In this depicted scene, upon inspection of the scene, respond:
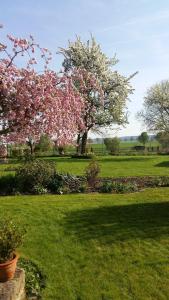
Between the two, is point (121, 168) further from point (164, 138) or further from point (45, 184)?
point (164, 138)

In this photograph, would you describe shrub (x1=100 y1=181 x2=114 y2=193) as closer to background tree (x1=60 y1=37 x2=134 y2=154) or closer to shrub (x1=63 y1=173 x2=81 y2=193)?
shrub (x1=63 y1=173 x2=81 y2=193)

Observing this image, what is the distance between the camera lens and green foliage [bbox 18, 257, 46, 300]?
9.30m

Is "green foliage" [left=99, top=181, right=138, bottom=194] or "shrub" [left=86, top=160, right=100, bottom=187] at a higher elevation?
"shrub" [left=86, top=160, right=100, bottom=187]

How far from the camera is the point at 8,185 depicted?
19766 millimetres

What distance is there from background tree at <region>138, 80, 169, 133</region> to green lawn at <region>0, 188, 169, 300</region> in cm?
4051

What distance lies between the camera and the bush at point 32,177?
19.6 m

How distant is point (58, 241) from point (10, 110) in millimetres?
4471

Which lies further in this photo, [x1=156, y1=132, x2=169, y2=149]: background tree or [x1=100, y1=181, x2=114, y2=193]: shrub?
[x1=156, y1=132, x2=169, y2=149]: background tree

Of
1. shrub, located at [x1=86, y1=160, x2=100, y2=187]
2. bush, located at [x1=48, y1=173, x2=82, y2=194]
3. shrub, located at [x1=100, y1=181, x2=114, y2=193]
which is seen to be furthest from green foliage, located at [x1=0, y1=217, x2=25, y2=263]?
shrub, located at [x1=86, y1=160, x2=100, y2=187]

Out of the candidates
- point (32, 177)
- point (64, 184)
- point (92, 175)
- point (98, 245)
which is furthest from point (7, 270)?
point (92, 175)

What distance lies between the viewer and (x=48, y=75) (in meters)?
10.2

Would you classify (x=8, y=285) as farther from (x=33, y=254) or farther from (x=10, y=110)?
(x=10, y=110)

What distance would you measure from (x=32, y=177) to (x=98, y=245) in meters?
8.42

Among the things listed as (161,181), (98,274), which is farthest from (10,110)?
(161,181)
